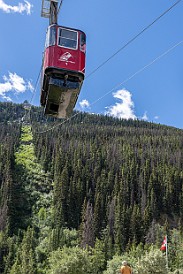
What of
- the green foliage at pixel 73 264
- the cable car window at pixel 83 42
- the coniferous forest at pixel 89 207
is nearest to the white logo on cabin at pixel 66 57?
the cable car window at pixel 83 42

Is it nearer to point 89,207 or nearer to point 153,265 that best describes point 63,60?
point 153,265

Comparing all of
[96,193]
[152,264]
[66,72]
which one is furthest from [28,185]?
[66,72]

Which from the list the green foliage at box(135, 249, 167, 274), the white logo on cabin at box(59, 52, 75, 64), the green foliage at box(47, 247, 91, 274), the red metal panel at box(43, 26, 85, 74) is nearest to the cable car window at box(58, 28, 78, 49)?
the red metal panel at box(43, 26, 85, 74)

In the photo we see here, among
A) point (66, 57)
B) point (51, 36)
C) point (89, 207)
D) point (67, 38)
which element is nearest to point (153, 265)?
point (66, 57)

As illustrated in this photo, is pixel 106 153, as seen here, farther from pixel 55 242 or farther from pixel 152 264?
pixel 152 264

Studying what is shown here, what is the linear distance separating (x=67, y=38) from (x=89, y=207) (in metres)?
106

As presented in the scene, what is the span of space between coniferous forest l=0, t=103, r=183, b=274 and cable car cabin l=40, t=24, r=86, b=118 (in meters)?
41.3

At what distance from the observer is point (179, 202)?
143125 millimetres

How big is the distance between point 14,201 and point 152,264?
85086 millimetres

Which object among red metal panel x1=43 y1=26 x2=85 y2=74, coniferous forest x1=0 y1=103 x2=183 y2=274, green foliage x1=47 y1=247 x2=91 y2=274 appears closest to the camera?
red metal panel x1=43 y1=26 x2=85 y2=74

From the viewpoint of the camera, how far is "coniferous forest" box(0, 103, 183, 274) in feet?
284

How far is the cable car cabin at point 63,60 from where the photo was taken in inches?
808

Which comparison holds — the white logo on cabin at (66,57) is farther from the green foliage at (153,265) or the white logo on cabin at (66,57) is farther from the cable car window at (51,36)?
the green foliage at (153,265)

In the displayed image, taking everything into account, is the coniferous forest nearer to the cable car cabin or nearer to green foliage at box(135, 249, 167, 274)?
green foliage at box(135, 249, 167, 274)
